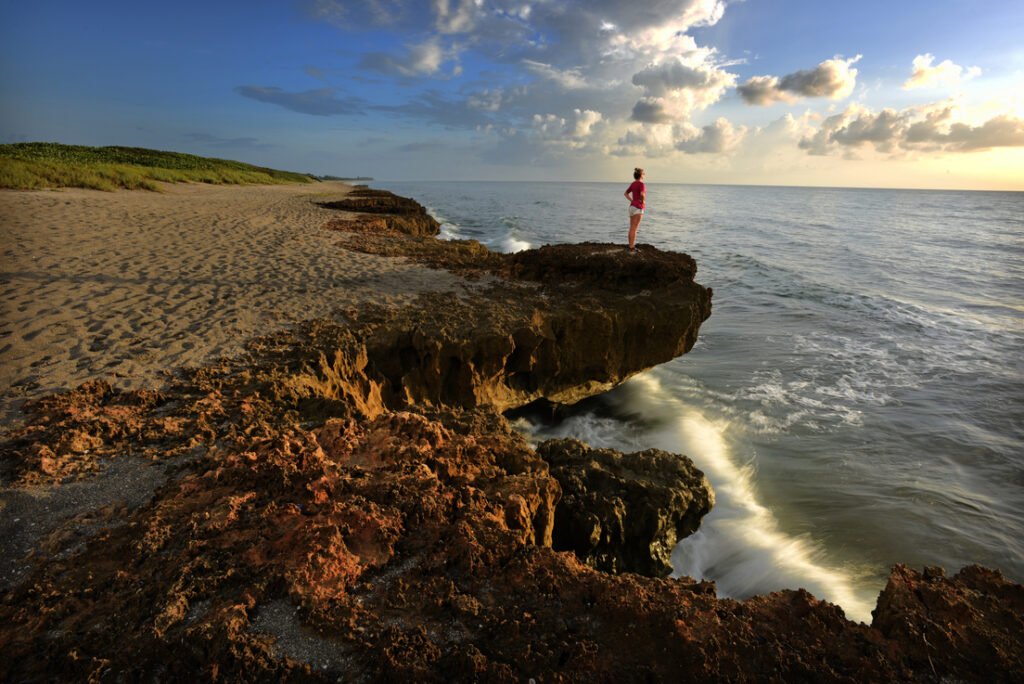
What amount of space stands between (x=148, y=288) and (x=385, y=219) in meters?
13.8

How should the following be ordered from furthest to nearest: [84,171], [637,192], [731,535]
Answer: [84,171] → [637,192] → [731,535]

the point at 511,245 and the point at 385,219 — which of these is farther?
the point at 511,245

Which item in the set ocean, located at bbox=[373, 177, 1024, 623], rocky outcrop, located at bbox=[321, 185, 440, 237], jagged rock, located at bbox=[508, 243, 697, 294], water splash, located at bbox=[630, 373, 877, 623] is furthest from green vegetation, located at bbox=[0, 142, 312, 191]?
water splash, located at bbox=[630, 373, 877, 623]

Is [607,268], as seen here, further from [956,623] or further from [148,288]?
[148,288]

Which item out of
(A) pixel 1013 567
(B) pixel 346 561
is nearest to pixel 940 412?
(A) pixel 1013 567

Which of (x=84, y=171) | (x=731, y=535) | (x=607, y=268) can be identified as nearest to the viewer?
(x=731, y=535)

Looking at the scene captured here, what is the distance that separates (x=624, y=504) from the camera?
4605 mm

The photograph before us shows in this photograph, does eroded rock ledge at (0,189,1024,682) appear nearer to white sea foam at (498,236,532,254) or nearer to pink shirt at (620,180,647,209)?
pink shirt at (620,180,647,209)

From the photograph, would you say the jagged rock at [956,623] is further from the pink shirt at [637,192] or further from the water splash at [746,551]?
the pink shirt at [637,192]

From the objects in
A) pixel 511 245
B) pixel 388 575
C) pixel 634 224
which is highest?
pixel 634 224

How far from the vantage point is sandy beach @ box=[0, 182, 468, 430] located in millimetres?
5430

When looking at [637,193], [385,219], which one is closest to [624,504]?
[637,193]

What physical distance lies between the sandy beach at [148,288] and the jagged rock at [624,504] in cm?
481

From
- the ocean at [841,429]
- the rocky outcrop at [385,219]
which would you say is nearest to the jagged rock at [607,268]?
the ocean at [841,429]
